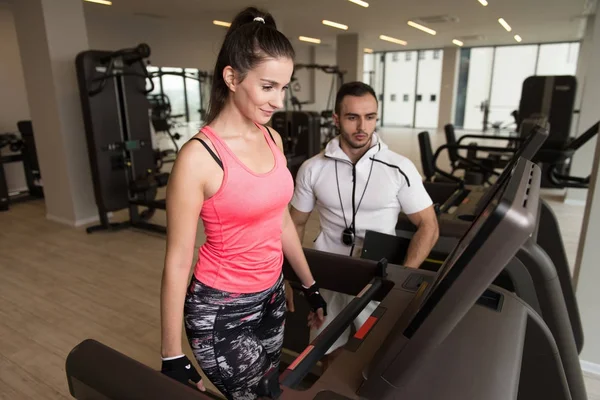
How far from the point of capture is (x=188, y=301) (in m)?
1.12

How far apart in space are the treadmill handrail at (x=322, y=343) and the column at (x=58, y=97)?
4.27 m

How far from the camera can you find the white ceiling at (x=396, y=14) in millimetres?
6828

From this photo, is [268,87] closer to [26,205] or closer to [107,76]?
[107,76]

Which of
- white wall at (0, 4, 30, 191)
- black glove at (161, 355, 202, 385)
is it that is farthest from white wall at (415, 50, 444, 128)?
black glove at (161, 355, 202, 385)

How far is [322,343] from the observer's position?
875 mm

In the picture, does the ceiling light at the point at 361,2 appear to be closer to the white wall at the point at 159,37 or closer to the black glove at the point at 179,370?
the white wall at the point at 159,37

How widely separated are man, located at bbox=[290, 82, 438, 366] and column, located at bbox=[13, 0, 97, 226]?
356cm

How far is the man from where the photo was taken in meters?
→ 1.78

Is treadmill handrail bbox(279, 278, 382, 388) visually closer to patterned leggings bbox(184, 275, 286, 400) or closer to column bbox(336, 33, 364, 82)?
patterned leggings bbox(184, 275, 286, 400)

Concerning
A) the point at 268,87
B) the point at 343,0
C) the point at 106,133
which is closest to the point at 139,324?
the point at 268,87

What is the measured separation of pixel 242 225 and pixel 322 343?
1.17ft

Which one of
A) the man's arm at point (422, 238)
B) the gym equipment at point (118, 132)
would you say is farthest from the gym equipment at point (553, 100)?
the gym equipment at point (118, 132)

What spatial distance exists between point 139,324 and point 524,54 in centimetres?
1397

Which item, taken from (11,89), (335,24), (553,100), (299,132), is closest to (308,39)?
(335,24)
